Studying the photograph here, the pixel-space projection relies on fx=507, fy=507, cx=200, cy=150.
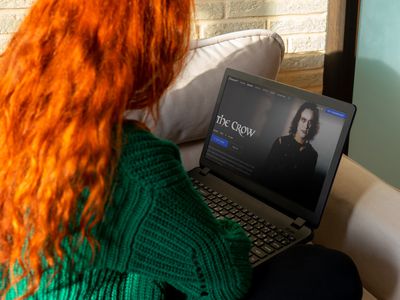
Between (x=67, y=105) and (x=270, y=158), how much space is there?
21.1 inches

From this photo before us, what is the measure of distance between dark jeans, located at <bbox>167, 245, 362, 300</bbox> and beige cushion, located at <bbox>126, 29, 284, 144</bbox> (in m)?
0.46

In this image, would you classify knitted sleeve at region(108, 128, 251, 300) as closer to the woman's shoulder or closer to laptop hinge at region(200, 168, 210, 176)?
the woman's shoulder

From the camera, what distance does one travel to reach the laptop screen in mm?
900

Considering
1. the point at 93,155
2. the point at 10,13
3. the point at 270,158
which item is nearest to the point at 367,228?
the point at 270,158

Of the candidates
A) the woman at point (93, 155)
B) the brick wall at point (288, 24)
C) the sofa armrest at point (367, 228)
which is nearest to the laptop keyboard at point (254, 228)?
the sofa armrest at point (367, 228)

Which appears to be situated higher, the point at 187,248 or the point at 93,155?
the point at 93,155

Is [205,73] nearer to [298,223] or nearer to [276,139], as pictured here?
[276,139]

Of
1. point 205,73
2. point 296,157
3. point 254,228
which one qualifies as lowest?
point 254,228

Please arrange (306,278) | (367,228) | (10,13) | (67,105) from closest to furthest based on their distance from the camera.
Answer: (67,105), (306,278), (367,228), (10,13)

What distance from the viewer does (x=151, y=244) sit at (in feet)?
2.03

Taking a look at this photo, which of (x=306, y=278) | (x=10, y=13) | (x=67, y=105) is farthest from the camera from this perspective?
(x=10, y=13)

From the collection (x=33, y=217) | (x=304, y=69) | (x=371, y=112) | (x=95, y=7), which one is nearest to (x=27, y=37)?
(x=95, y=7)

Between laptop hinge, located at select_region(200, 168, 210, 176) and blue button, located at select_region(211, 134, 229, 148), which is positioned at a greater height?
blue button, located at select_region(211, 134, 229, 148)

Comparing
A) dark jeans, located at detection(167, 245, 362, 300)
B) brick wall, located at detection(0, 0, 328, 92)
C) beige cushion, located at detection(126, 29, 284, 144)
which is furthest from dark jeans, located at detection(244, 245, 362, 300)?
brick wall, located at detection(0, 0, 328, 92)
